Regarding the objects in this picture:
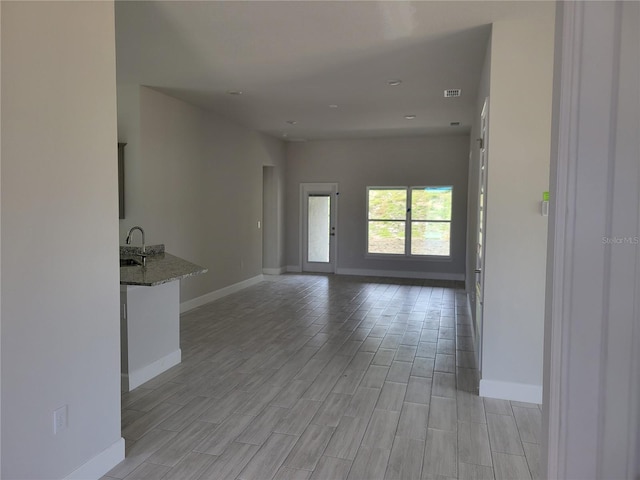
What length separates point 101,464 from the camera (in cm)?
247

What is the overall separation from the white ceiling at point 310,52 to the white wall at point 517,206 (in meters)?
0.27

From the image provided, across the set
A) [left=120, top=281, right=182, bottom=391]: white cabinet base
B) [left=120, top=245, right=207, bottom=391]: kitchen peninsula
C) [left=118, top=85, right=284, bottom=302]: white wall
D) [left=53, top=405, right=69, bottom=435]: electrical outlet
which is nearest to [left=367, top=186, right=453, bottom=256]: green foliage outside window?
[left=118, top=85, right=284, bottom=302]: white wall

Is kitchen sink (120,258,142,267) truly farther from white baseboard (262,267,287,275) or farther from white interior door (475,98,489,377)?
white baseboard (262,267,287,275)

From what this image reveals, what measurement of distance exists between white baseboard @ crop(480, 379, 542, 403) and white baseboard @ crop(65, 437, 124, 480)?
2604 mm

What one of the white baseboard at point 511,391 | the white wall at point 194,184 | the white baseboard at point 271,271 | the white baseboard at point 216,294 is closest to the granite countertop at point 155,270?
the white wall at point 194,184

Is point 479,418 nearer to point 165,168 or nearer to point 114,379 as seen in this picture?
point 114,379

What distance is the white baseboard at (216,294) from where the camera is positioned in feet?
20.8

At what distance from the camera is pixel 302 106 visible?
6.31 m

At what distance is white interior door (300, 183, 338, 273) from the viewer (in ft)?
32.6

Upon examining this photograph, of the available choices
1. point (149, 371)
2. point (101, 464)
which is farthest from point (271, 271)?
point (101, 464)

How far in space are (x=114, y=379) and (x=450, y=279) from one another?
301 inches

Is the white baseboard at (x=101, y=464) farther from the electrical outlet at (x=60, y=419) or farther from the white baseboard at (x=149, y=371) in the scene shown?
the white baseboard at (x=149, y=371)

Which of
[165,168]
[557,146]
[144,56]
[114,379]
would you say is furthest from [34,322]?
[165,168]

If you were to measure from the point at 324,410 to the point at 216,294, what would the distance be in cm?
413
